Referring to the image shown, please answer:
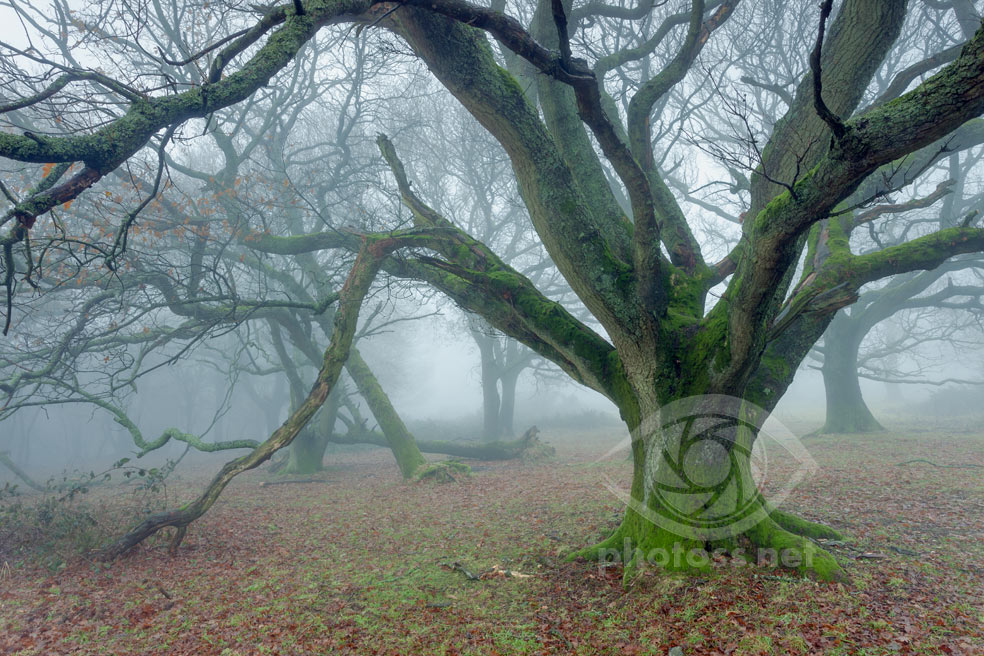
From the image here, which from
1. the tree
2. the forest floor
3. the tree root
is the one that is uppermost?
the tree

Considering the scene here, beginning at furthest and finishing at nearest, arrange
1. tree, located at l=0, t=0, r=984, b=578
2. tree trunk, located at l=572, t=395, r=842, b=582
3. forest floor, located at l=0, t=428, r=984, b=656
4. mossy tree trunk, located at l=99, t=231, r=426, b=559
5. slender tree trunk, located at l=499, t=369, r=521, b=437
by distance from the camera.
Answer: slender tree trunk, located at l=499, t=369, r=521, b=437 < mossy tree trunk, located at l=99, t=231, r=426, b=559 < tree trunk, located at l=572, t=395, r=842, b=582 < forest floor, located at l=0, t=428, r=984, b=656 < tree, located at l=0, t=0, r=984, b=578

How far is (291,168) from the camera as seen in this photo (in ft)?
58.5

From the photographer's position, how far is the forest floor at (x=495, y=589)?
12.4ft

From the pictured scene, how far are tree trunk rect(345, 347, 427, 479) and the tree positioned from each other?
6235 mm

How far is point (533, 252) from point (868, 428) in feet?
46.0

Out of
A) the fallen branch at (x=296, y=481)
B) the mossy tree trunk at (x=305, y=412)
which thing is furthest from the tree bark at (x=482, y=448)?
the mossy tree trunk at (x=305, y=412)

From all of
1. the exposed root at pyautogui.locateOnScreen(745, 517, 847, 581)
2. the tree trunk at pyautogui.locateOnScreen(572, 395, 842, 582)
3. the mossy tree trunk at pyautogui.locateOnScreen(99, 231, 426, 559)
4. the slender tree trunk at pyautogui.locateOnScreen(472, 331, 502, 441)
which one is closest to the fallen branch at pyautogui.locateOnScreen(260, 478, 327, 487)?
the mossy tree trunk at pyautogui.locateOnScreen(99, 231, 426, 559)

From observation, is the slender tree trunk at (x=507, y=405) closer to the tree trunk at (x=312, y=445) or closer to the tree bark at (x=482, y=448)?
the tree bark at (x=482, y=448)

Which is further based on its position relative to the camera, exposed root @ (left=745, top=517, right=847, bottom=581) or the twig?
exposed root @ (left=745, top=517, right=847, bottom=581)

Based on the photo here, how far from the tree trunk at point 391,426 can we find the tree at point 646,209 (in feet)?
20.5

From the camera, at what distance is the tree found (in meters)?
3.09

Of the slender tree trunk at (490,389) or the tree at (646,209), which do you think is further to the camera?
the slender tree trunk at (490,389)

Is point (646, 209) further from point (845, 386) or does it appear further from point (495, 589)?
point (845, 386)

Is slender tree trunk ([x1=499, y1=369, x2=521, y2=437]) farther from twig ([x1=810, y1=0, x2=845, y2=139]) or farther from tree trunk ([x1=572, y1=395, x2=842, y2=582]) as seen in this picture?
twig ([x1=810, y1=0, x2=845, y2=139])
